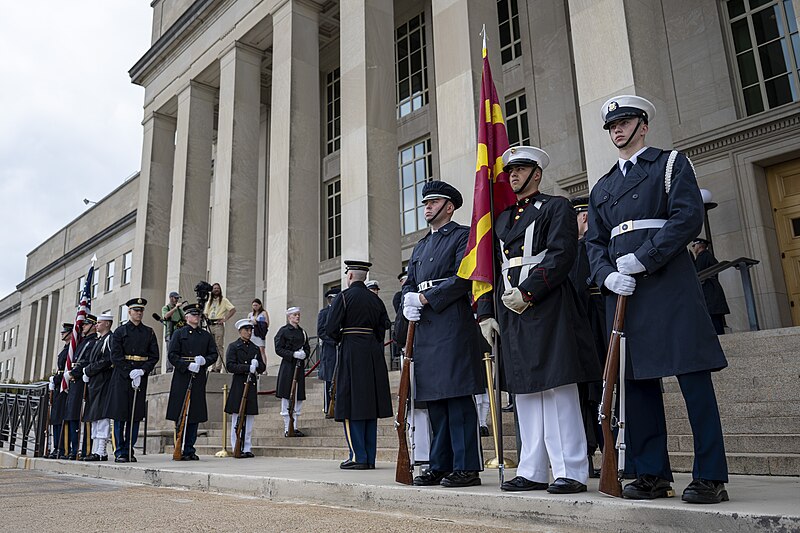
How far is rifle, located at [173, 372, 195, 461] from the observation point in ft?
31.6

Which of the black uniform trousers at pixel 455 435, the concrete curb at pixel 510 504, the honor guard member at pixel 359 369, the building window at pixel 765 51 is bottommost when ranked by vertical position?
the concrete curb at pixel 510 504

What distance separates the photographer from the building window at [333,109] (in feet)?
76.0

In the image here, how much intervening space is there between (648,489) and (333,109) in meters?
21.2

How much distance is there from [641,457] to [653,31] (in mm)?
7838

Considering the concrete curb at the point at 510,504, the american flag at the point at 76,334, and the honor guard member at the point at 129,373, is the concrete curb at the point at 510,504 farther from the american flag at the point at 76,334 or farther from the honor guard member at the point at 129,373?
the american flag at the point at 76,334

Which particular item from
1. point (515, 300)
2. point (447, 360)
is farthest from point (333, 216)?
point (515, 300)

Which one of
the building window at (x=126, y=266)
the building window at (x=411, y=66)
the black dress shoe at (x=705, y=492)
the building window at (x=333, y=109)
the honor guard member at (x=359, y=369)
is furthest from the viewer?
the building window at (x=126, y=266)

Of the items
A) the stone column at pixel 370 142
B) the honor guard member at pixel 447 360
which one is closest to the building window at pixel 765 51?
the stone column at pixel 370 142

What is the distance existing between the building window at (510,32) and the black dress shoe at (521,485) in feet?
50.2

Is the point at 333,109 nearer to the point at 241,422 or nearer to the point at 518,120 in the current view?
the point at 518,120

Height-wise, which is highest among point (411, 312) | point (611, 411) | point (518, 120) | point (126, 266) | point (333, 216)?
point (126, 266)

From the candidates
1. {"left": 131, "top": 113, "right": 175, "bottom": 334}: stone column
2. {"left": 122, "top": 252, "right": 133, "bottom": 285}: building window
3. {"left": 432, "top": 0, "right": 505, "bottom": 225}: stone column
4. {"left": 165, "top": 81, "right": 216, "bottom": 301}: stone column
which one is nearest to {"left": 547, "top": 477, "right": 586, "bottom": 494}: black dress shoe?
{"left": 432, "top": 0, "right": 505, "bottom": 225}: stone column

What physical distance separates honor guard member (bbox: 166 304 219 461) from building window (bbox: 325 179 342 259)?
11.9m

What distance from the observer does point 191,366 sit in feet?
33.0
